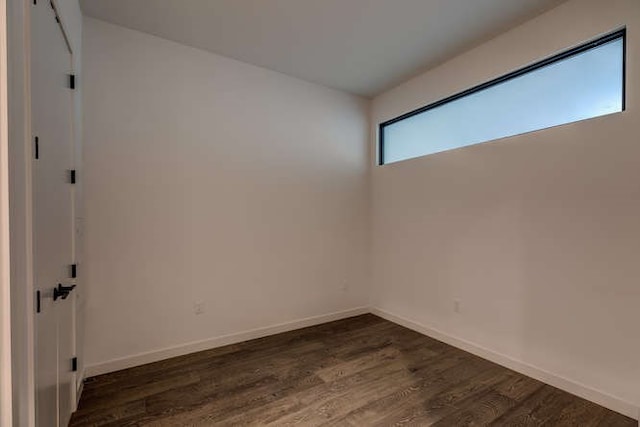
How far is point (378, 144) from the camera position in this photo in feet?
13.6

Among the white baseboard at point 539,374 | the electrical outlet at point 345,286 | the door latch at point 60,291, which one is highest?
the door latch at point 60,291

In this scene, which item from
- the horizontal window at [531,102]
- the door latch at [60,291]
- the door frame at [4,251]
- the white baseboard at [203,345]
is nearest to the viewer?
the door frame at [4,251]

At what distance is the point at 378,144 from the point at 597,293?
110 inches

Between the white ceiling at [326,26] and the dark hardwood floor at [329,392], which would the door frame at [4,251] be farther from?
the white ceiling at [326,26]

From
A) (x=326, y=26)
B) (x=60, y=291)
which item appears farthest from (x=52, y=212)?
(x=326, y=26)

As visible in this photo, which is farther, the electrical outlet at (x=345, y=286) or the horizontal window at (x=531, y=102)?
the electrical outlet at (x=345, y=286)

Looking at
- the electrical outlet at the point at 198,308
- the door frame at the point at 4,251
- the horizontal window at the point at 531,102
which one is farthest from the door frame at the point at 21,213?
the horizontal window at the point at 531,102

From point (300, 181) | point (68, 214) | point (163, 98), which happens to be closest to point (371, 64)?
point (300, 181)

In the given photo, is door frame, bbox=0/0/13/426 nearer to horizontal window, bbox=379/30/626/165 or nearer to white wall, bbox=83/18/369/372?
white wall, bbox=83/18/369/372

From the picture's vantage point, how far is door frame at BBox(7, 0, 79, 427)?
981 millimetres

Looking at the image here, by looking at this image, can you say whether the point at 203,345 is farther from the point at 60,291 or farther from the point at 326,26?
the point at 326,26

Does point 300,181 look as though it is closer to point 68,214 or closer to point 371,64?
point 371,64

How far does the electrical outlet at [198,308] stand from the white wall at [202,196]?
0.11 ft

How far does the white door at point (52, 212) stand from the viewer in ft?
4.20
